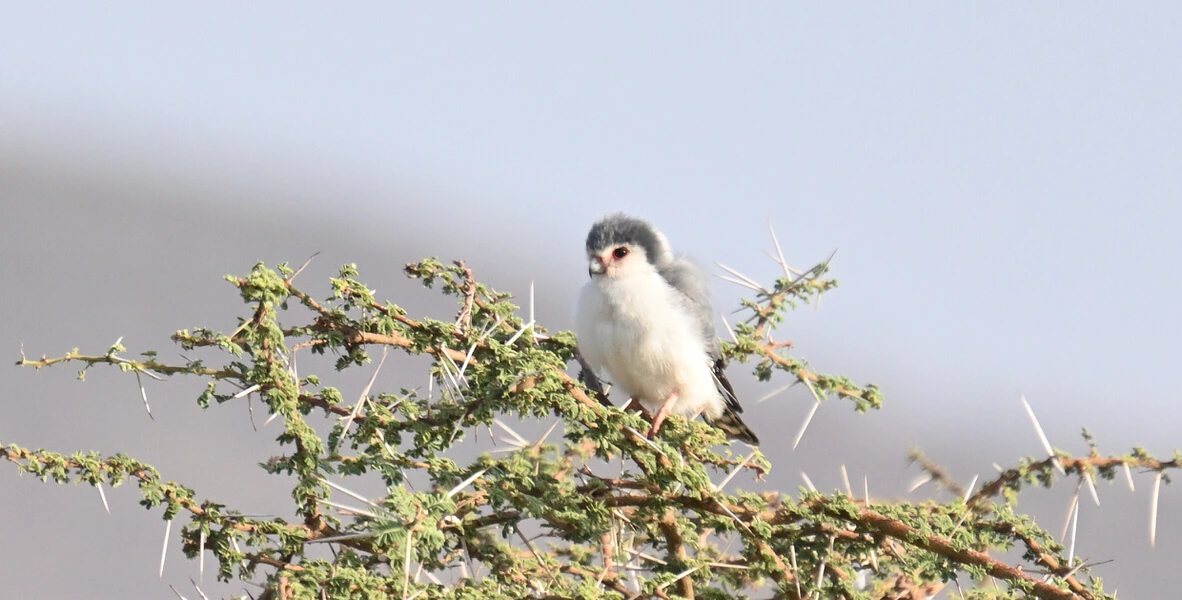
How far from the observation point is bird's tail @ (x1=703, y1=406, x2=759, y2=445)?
18.2ft

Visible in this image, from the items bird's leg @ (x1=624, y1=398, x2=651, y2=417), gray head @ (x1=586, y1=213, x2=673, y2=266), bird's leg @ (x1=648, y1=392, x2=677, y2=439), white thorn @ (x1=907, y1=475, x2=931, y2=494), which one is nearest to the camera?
white thorn @ (x1=907, y1=475, x2=931, y2=494)

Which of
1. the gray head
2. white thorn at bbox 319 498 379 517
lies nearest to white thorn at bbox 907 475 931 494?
the gray head

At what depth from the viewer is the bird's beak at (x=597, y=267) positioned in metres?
5.31

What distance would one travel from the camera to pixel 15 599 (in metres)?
19.9

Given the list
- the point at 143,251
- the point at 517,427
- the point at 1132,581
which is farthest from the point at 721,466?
the point at 143,251

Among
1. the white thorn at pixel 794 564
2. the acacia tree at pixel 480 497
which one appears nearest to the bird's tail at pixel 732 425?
the acacia tree at pixel 480 497

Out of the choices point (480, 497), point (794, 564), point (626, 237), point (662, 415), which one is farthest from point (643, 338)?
point (794, 564)

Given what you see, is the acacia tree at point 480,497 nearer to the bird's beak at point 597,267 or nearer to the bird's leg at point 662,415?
the bird's leg at point 662,415

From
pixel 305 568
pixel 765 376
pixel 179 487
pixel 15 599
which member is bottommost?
pixel 305 568

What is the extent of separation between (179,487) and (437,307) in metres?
32.9

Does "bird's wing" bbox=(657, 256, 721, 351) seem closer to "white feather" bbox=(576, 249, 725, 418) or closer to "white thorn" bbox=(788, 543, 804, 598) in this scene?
"white feather" bbox=(576, 249, 725, 418)

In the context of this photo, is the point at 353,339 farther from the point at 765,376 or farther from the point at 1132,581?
the point at 1132,581

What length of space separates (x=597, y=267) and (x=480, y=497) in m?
1.81

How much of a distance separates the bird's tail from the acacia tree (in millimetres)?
1582
